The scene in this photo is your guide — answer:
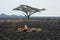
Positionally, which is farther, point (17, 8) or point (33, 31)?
point (17, 8)

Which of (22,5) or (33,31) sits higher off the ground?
(22,5)

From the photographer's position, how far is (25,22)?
1681 inches

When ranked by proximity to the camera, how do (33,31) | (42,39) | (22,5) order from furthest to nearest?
(22,5) → (33,31) → (42,39)

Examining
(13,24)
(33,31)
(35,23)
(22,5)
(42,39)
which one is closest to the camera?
(42,39)

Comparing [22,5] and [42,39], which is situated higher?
[22,5]

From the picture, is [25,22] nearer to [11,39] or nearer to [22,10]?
[22,10]

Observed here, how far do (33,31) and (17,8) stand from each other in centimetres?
1900

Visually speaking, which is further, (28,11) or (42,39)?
(28,11)

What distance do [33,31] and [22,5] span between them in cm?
1872

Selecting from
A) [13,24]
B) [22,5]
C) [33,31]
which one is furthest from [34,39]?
[22,5]

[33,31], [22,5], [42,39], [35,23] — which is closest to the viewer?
[42,39]

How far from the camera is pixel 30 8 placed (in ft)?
170

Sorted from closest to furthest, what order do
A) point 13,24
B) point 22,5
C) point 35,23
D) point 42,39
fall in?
point 42,39 < point 13,24 < point 35,23 < point 22,5

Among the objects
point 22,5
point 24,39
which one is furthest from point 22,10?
point 24,39
